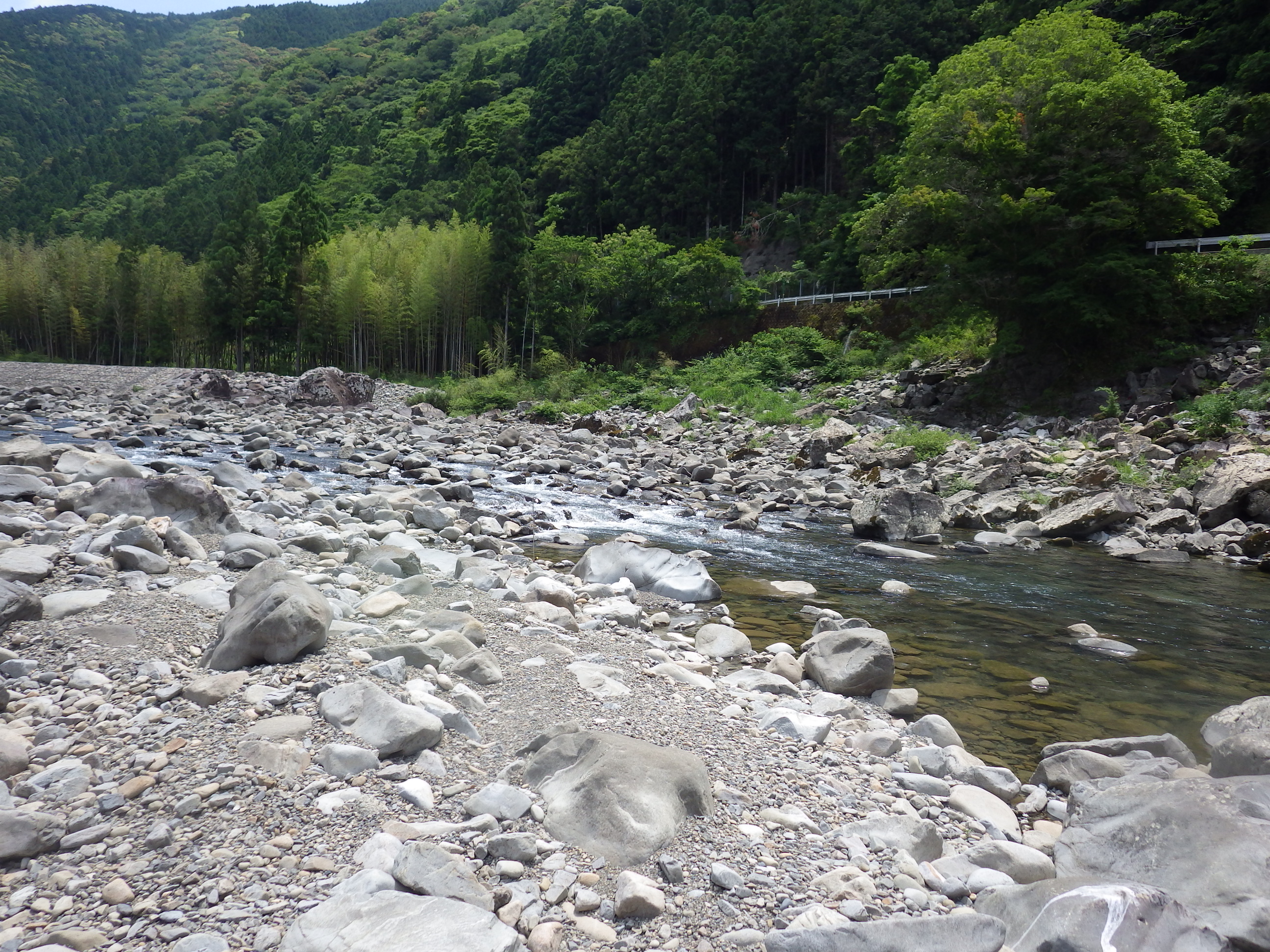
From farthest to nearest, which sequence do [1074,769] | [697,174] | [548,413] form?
[697,174]
[548,413]
[1074,769]

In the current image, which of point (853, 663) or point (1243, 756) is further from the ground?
point (1243, 756)

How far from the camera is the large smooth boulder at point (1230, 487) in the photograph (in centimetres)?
1033

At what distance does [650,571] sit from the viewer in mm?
7281

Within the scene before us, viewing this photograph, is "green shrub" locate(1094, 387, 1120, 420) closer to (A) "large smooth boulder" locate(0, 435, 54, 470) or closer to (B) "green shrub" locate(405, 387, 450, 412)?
(A) "large smooth boulder" locate(0, 435, 54, 470)

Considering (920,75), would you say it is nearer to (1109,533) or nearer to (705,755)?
(1109,533)

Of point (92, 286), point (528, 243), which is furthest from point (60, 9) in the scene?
point (528, 243)

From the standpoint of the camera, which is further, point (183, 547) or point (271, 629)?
point (183, 547)

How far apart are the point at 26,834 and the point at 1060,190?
21.4 m

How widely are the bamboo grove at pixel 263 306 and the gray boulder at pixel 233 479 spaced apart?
103 feet

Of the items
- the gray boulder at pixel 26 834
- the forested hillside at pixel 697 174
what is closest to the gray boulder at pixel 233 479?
the gray boulder at pixel 26 834

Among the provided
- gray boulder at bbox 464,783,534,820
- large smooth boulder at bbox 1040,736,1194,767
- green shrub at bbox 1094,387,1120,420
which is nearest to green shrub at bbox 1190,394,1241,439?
green shrub at bbox 1094,387,1120,420

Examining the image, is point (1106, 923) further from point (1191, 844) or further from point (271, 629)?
point (271, 629)

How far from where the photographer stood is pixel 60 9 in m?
182

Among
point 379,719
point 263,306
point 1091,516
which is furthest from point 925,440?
point 263,306
